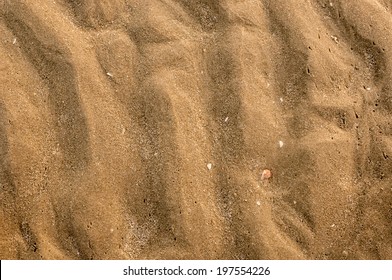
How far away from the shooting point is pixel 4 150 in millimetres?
2080

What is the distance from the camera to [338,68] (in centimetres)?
217

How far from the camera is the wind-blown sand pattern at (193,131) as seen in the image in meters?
2.08

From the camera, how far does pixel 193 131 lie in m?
2.10

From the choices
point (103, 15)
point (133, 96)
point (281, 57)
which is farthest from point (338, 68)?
point (103, 15)

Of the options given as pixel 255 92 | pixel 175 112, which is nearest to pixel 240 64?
pixel 255 92

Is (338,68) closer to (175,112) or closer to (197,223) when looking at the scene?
(175,112)

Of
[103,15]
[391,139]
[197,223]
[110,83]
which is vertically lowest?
[197,223]

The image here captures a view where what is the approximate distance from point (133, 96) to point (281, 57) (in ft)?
1.93

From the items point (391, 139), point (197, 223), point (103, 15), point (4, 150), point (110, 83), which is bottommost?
point (4, 150)

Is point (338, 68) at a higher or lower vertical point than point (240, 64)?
higher

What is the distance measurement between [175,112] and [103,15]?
48 cm

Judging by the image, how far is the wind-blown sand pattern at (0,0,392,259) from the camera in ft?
6.82

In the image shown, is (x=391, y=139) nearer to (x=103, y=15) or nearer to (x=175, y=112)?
(x=175, y=112)

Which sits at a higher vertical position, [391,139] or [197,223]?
[391,139]
